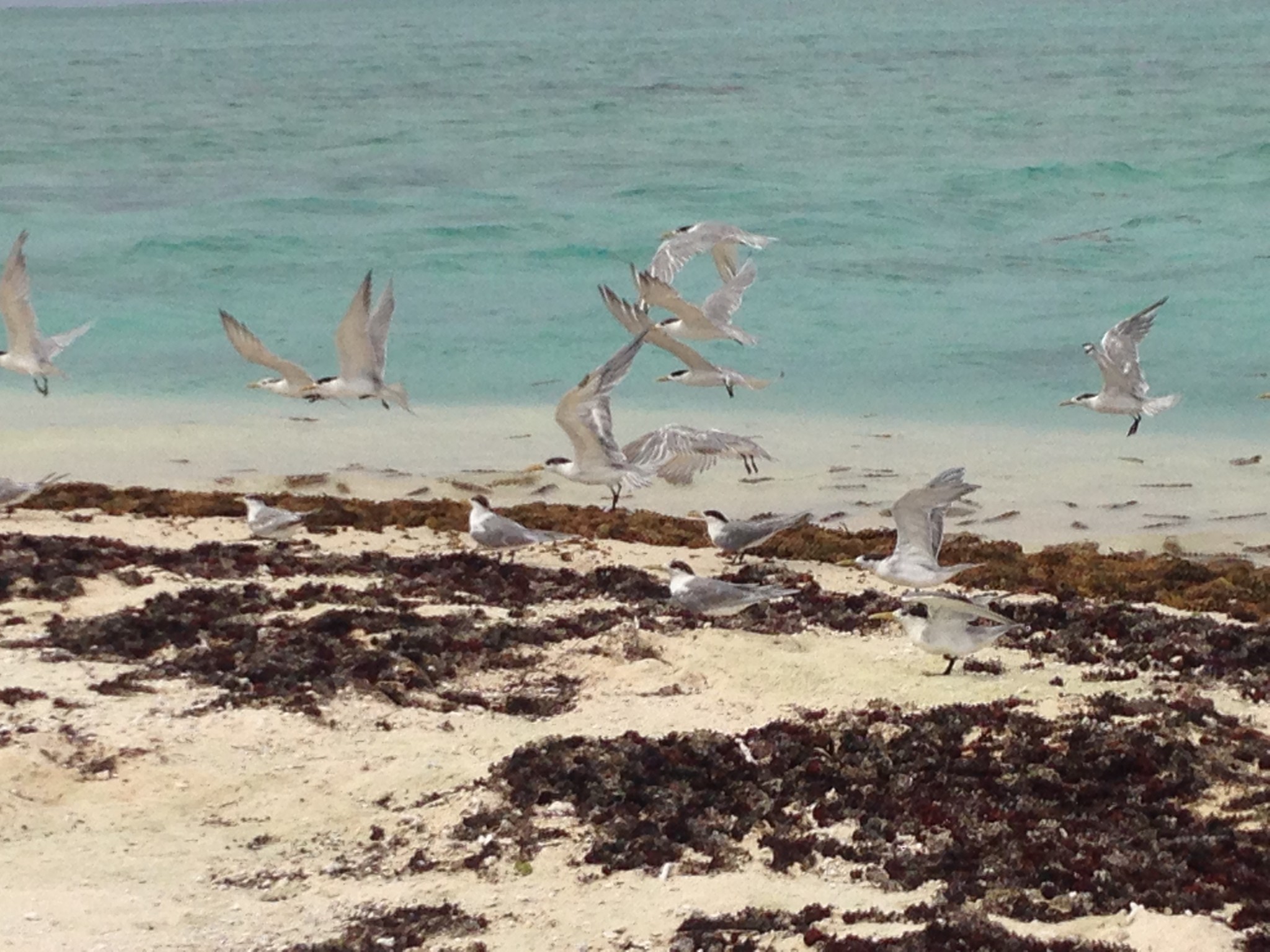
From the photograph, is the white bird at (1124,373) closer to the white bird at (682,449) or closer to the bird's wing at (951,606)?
the white bird at (682,449)

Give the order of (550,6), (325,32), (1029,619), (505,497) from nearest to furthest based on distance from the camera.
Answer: (1029,619) < (505,497) < (325,32) < (550,6)

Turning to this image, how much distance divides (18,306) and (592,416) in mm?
5536

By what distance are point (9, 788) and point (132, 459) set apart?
29.5 ft

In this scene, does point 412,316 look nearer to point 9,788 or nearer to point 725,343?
point 725,343

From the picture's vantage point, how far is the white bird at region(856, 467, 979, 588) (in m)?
9.25

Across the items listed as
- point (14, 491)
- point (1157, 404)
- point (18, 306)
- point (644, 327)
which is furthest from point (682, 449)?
point (18, 306)

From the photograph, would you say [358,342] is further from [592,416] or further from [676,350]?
[592,416]

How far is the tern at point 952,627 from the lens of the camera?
27.2ft

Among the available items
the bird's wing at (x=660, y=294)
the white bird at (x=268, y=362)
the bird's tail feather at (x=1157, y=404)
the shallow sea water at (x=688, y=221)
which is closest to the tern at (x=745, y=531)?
the bird's wing at (x=660, y=294)

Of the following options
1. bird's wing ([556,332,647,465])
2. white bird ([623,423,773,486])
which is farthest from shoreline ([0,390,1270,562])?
bird's wing ([556,332,647,465])

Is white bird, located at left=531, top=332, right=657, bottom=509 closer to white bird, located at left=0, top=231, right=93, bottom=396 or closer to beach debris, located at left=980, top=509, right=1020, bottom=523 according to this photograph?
beach debris, located at left=980, top=509, right=1020, bottom=523

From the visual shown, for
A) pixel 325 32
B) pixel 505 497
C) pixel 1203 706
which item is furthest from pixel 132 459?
pixel 325 32

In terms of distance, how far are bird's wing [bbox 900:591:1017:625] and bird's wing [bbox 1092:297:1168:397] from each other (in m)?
5.34

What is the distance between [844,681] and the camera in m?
8.38
